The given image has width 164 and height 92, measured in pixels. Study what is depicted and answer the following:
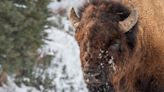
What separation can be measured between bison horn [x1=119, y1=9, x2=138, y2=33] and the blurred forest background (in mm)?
3771

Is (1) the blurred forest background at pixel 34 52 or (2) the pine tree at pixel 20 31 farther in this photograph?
(1) the blurred forest background at pixel 34 52

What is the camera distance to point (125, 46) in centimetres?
627

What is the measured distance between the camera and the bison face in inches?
231

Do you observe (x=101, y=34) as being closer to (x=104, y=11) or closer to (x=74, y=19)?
(x=104, y=11)

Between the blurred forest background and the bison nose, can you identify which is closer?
the bison nose

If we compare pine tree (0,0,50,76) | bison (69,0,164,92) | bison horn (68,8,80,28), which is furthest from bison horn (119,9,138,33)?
pine tree (0,0,50,76)

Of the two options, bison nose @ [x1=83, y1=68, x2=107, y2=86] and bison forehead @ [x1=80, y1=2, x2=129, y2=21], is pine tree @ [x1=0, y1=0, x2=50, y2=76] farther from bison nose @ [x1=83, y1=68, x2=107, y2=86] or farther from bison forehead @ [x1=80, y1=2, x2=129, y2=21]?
bison nose @ [x1=83, y1=68, x2=107, y2=86]

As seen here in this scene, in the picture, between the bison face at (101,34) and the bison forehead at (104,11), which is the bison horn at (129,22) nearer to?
the bison face at (101,34)

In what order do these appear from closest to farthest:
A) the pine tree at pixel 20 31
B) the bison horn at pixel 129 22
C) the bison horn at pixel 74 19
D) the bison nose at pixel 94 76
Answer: the bison nose at pixel 94 76 < the bison horn at pixel 129 22 < the bison horn at pixel 74 19 < the pine tree at pixel 20 31

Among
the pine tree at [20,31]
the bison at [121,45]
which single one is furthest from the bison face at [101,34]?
the pine tree at [20,31]

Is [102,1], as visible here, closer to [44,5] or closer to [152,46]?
[152,46]

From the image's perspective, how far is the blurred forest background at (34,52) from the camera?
988cm

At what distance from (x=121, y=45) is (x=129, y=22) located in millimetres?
278

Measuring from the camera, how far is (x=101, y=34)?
234 inches
